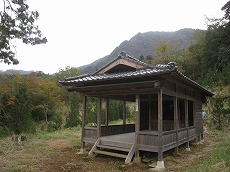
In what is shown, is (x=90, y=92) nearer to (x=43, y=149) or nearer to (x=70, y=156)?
(x=70, y=156)

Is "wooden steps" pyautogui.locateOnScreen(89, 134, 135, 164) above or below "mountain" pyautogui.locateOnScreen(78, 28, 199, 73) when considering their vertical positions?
below

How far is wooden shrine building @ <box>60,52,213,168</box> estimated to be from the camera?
8.88m

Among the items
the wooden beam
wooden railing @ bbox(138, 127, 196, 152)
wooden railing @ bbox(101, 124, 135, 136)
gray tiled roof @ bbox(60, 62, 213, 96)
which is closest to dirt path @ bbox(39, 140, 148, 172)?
wooden railing @ bbox(138, 127, 196, 152)

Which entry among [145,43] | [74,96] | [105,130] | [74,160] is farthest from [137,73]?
[145,43]

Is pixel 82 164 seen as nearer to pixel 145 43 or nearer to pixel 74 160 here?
pixel 74 160

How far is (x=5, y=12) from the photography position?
7738mm

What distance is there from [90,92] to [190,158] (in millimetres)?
5803

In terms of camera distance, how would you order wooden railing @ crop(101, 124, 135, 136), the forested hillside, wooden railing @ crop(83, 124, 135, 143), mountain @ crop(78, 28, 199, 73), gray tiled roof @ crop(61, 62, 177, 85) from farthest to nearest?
mountain @ crop(78, 28, 199, 73)
the forested hillside
wooden railing @ crop(101, 124, 135, 136)
wooden railing @ crop(83, 124, 135, 143)
gray tiled roof @ crop(61, 62, 177, 85)

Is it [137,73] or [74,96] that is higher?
[137,73]

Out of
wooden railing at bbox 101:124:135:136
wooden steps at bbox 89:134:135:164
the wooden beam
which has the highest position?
the wooden beam

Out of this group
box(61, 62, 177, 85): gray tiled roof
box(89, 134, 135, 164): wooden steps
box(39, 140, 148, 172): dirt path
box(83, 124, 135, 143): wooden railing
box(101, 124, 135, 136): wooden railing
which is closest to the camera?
box(61, 62, 177, 85): gray tiled roof

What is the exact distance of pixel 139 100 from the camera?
956 cm

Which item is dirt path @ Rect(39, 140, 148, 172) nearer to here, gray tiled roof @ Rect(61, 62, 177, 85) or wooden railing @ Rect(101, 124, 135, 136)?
wooden railing @ Rect(101, 124, 135, 136)

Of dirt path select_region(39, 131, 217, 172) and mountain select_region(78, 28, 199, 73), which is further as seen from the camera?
mountain select_region(78, 28, 199, 73)
